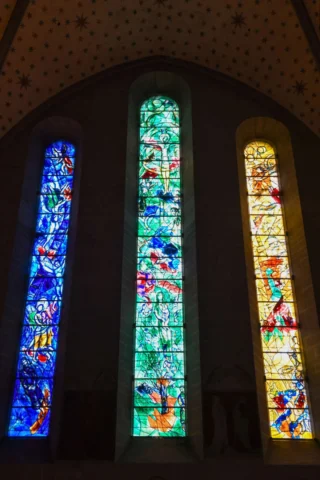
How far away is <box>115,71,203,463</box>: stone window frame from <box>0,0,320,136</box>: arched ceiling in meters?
0.73

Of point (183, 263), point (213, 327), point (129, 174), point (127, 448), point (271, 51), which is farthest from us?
point (271, 51)

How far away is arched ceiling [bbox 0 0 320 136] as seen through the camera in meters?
9.86

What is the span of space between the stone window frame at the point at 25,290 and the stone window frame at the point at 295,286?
255cm

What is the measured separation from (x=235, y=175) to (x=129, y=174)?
1679mm

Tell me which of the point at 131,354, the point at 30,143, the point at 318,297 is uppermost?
the point at 30,143

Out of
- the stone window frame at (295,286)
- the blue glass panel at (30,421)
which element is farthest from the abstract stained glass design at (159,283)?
the blue glass panel at (30,421)

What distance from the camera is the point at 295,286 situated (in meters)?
8.73

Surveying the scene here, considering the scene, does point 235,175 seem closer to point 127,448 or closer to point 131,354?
point 131,354

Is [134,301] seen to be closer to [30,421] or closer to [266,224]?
[30,421]

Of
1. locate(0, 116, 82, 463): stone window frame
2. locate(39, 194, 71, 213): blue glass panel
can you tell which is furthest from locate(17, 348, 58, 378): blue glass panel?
locate(39, 194, 71, 213): blue glass panel

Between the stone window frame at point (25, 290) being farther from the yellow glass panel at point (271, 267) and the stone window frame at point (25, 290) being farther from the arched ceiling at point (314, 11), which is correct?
the arched ceiling at point (314, 11)

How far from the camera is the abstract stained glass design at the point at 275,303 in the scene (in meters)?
7.77

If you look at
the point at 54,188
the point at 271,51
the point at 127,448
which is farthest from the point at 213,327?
the point at 271,51

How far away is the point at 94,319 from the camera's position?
7.94m
